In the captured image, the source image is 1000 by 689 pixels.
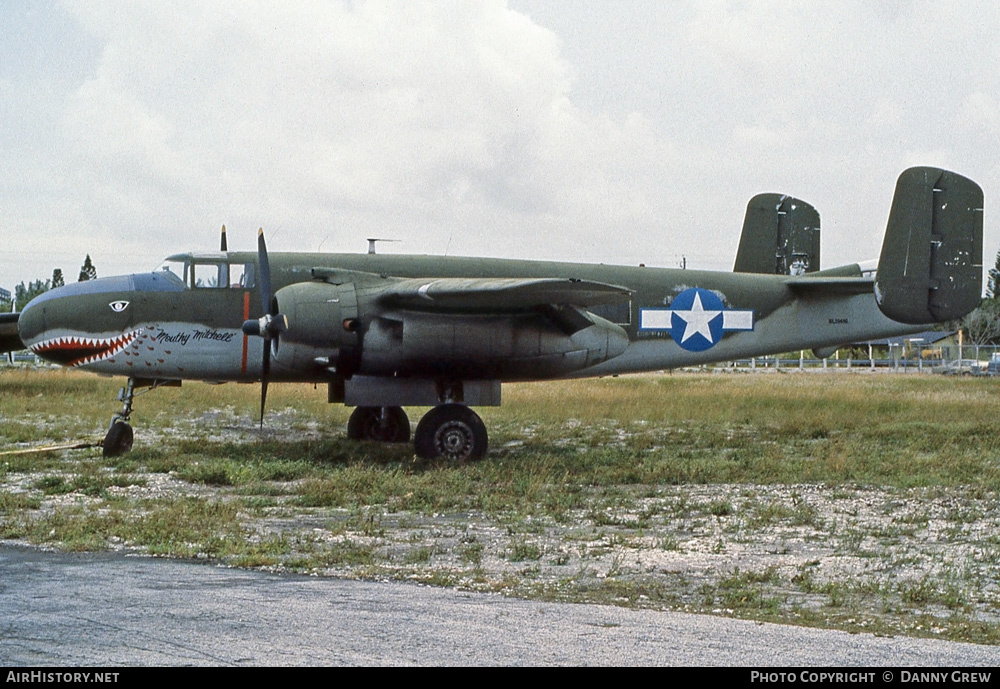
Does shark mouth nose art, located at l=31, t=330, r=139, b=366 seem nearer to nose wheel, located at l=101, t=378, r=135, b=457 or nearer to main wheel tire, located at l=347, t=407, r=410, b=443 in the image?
nose wheel, located at l=101, t=378, r=135, b=457

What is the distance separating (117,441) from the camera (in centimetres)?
1564

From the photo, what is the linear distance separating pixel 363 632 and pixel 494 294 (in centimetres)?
900

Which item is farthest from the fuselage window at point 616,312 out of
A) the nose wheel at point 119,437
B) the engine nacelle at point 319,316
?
the nose wheel at point 119,437

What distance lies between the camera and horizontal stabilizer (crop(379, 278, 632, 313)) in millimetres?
14359

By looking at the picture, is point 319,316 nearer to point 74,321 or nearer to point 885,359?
point 74,321

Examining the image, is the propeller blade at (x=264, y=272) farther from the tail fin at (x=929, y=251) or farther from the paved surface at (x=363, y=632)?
the tail fin at (x=929, y=251)

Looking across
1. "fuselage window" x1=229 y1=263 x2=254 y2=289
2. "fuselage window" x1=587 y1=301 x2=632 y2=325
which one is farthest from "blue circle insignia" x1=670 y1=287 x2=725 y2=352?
"fuselage window" x1=229 y1=263 x2=254 y2=289

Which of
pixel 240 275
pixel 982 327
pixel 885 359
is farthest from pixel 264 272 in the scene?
pixel 982 327

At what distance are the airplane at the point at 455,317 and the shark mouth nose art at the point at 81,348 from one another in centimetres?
2

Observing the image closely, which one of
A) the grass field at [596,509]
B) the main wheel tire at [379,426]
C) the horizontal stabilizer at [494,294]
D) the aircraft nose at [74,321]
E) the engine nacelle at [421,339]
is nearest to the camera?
the grass field at [596,509]

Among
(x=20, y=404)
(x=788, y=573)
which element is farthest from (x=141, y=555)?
(x=20, y=404)

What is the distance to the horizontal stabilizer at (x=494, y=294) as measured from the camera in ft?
47.1

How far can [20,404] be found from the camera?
1028 inches

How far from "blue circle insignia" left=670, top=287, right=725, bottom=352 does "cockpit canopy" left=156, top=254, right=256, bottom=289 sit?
7.26 metres
